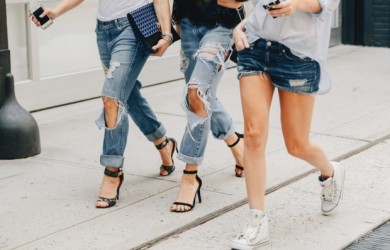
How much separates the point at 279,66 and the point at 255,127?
1.09 feet

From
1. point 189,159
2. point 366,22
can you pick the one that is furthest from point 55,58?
point 366,22

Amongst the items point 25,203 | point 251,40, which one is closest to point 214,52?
point 251,40

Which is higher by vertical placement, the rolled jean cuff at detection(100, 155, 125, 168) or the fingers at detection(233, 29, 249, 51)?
the fingers at detection(233, 29, 249, 51)

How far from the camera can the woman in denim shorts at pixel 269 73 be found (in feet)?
15.5

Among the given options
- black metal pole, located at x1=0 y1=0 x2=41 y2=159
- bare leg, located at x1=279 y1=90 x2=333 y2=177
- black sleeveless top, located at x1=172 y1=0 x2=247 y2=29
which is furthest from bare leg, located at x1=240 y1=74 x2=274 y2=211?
black metal pole, located at x1=0 y1=0 x2=41 y2=159

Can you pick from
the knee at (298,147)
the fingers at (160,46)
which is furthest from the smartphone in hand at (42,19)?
the knee at (298,147)

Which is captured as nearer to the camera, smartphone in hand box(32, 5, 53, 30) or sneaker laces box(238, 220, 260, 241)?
sneaker laces box(238, 220, 260, 241)

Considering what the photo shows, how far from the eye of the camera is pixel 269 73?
482cm

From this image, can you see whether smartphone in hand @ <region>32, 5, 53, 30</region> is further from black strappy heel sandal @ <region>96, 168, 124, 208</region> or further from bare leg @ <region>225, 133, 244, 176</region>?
bare leg @ <region>225, 133, 244, 176</region>

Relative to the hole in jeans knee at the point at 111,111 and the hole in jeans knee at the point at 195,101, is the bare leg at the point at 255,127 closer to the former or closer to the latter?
the hole in jeans knee at the point at 195,101

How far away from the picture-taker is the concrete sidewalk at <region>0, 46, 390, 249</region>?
5.05 metres

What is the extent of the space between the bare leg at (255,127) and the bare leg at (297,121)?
0.11 m

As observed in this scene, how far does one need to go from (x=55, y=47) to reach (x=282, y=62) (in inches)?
159

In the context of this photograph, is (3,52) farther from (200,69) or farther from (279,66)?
(279,66)
